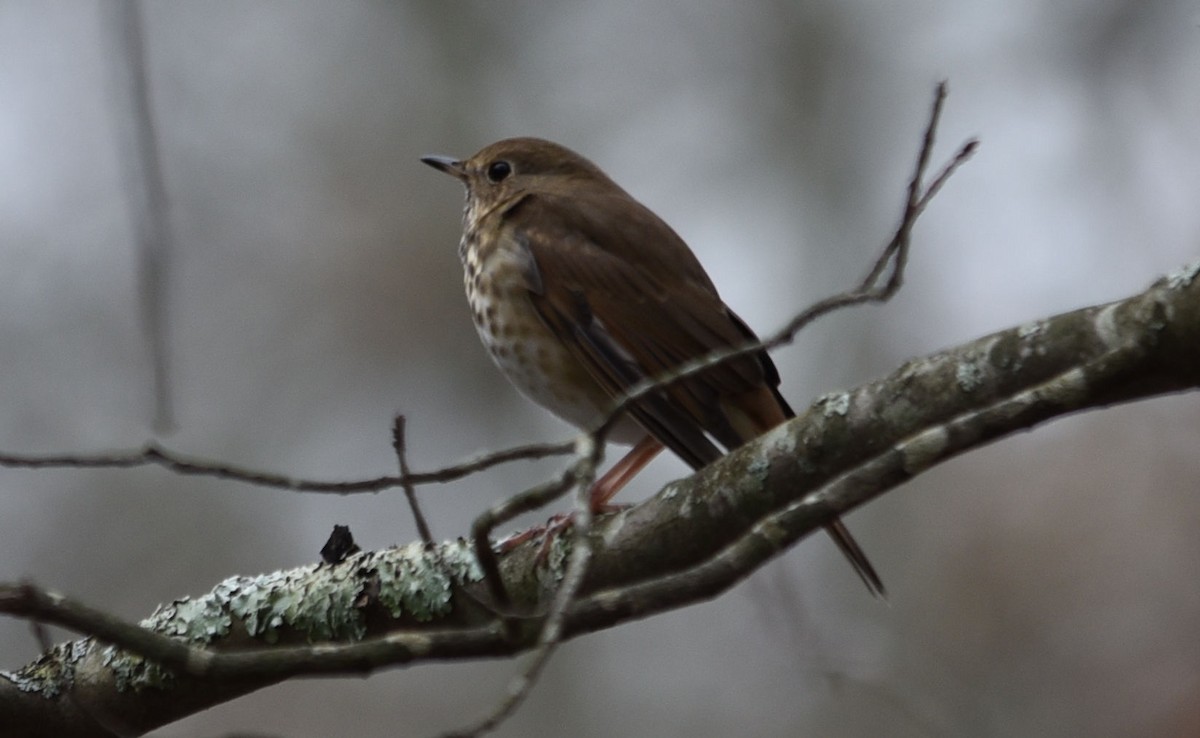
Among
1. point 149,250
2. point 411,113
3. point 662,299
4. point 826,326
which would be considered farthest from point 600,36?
point 149,250

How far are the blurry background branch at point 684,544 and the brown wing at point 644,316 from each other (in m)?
0.67

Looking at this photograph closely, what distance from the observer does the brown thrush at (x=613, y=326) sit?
3820mm

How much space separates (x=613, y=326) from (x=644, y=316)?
111mm

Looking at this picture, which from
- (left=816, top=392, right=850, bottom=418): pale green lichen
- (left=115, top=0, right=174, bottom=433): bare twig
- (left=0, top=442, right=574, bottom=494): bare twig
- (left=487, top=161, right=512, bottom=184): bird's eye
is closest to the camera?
(left=0, top=442, right=574, bottom=494): bare twig

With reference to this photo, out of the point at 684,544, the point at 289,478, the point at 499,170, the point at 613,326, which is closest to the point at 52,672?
the point at 289,478

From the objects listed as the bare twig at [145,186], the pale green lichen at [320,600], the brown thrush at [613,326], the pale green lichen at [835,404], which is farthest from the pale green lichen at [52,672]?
the pale green lichen at [835,404]

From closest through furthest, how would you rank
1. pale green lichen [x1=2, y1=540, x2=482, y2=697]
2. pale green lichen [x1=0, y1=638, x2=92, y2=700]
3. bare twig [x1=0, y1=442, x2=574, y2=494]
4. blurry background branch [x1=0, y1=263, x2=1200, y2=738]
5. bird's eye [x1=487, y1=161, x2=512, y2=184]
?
1. blurry background branch [x1=0, y1=263, x2=1200, y2=738]
2. bare twig [x1=0, y1=442, x2=574, y2=494]
3. pale green lichen [x1=0, y1=638, x2=92, y2=700]
4. pale green lichen [x1=2, y1=540, x2=482, y2=697]
5. bird's eye [x1=487, y1=161, x2=512, y2=184]

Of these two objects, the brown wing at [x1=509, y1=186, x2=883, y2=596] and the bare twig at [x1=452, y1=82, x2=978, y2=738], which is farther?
the brown wing at [x1=509, y1=186, x2=883, y2=596]

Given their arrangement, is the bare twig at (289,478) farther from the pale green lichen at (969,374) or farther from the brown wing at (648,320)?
the brown wing at (648,320)

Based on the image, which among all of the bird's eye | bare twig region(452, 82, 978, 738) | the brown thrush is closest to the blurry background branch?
bare twig region(452, 82, 978, 738)

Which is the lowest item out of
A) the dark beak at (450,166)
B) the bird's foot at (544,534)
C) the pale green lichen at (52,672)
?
Result: the bird's foot at (544,534)

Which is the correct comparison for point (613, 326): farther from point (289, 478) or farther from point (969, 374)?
point (969, 374)

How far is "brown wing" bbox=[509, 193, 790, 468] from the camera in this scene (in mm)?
3801

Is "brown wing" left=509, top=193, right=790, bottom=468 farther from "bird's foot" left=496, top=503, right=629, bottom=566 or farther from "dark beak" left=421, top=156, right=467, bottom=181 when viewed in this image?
"dark beak" left=421, top=156, right=467, bottom=181
